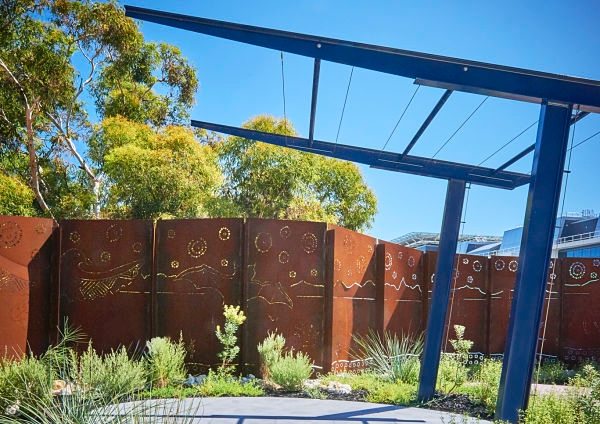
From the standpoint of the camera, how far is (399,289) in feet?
31.4

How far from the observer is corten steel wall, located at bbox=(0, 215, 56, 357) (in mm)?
7203

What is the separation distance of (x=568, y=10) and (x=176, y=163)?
12.3 metres

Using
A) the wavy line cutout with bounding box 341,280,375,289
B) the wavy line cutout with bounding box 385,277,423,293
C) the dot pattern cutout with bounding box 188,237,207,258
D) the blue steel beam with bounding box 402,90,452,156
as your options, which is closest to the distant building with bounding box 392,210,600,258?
the wavy line cutout with bounding box 385,277,423,293

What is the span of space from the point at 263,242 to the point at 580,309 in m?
6.37

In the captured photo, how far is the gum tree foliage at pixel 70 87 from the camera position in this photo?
741 inches

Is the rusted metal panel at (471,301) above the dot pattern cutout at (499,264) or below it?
below

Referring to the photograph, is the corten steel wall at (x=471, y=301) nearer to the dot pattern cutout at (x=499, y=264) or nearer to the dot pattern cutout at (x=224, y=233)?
the dot pattern cutout at (x=499, y=264)

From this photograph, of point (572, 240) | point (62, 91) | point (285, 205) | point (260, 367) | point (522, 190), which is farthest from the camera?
point (572, 240)

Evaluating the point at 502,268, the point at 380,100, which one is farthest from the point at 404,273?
the point at 380,100

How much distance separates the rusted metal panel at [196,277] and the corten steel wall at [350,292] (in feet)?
4.19

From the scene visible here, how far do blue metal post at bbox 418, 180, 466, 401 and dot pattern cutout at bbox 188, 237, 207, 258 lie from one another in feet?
9.93

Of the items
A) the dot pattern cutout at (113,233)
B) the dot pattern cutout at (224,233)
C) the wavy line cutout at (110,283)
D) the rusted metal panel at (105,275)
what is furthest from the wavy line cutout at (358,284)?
the dot pattern cutout at (113,233)

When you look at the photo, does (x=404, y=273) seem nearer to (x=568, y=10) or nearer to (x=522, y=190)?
(x=522, y=190)

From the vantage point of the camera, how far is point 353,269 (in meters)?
8.47
